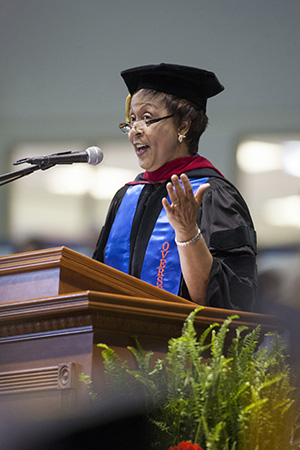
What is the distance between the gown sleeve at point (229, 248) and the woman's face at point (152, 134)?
0.26 meters

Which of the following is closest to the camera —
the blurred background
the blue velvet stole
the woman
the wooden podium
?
the wooden podium

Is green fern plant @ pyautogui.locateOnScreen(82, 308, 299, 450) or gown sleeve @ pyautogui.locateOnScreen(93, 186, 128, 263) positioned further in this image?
gown sleeve @ pyautogui.locateOnScreen(93, 186, 128, 263)

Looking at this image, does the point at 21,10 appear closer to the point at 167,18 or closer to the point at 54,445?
the point at 167,18

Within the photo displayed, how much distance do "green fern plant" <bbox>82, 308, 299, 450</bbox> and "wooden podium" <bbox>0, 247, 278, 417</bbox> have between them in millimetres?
78

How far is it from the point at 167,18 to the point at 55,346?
→ 5.05 metres

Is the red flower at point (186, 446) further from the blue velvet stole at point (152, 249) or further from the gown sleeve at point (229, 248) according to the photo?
the blue velvet stole at point (152, 249)

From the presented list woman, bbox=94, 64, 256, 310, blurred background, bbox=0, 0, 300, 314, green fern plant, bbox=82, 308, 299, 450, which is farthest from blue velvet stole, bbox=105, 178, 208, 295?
blurred background, bbox=0, 0, 300, 314

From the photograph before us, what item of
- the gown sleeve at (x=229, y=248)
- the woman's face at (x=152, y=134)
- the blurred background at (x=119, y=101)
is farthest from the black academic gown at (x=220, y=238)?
the blurred background at (x=119, y=101)

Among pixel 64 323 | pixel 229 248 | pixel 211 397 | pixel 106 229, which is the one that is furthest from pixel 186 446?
pixel 106 229

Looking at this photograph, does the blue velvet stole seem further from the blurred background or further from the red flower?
the blurred background

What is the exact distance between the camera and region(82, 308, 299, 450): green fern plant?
1.71 meters

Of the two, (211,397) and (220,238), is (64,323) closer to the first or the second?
(211,397)

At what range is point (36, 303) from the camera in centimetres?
189

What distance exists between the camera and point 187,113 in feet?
10.7
